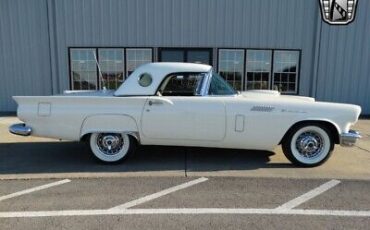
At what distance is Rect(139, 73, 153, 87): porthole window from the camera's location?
5525 mm

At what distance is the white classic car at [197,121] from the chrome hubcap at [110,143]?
0.6 inches

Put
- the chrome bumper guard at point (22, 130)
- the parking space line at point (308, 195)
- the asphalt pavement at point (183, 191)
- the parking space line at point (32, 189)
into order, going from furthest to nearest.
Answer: the chrome bumper guard at point (22, 130) → the parking space line at point (32, 189) → the parking space line at point (308, 195) → the asphalt pavement at point (183, 191)

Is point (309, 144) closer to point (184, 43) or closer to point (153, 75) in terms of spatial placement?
point (153, 75)

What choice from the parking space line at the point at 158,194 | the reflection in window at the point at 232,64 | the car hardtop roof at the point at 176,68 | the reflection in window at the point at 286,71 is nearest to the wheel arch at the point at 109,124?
the car hardtop roof at the point at 176,68

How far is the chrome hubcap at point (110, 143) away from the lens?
550cm

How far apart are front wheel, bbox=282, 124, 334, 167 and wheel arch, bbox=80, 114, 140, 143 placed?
8.06 ft

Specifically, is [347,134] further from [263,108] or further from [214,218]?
[214,218]

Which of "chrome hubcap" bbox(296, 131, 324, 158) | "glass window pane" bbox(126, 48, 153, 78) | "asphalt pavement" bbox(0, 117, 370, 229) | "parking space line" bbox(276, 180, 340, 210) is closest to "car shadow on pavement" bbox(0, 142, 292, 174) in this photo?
"asphalt pavement" bbox(0, 117, 370, 229)

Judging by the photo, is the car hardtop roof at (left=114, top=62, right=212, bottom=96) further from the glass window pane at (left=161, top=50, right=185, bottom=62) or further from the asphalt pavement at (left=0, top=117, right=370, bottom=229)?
the glass window pane at (left=161, top=50, right=185, bottom=62)

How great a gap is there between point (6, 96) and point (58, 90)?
1687 mm

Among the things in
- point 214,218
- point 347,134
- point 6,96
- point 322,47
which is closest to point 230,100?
point 347,134

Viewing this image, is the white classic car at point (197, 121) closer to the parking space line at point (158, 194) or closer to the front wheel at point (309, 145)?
the front wheel at point (309, 145)

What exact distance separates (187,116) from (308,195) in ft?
6.86

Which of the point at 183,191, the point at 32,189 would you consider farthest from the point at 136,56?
the point at 183,191
